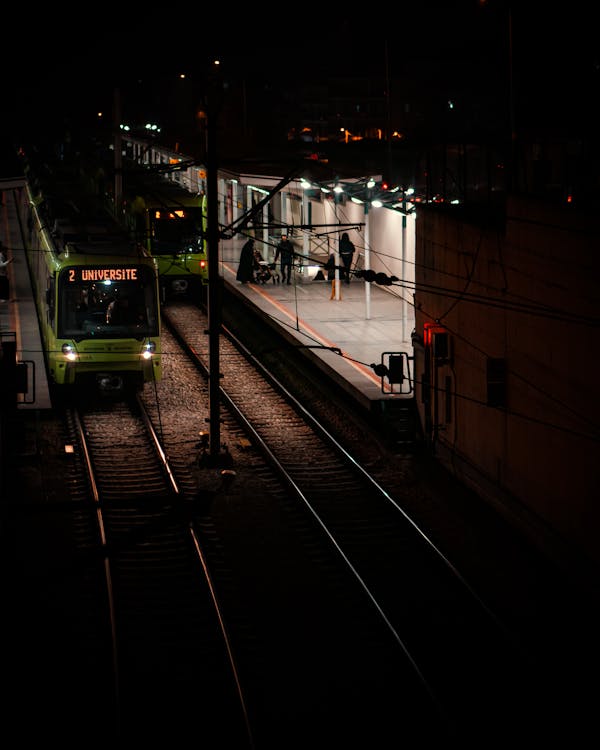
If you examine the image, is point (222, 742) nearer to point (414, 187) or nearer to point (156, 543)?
point (156, 543)

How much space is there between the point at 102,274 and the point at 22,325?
7550 mm

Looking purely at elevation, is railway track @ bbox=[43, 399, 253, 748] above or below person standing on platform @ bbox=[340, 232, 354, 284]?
below

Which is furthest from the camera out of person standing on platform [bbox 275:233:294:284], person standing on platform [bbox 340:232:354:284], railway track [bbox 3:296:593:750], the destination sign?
person standing on platform [bbox 275:233:294:284]

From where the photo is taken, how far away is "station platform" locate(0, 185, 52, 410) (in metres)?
20.3

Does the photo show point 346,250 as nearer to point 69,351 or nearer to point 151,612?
point 69,351

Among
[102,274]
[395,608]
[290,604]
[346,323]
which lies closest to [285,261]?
[346,323]

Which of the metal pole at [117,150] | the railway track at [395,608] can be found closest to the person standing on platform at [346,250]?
the metal pole at [117,150]

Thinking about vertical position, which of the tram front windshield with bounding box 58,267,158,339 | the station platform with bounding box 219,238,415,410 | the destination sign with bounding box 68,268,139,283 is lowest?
the station platform with bounding box 219,238,415,410

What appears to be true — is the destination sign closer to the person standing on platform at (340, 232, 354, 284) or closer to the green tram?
the green tram

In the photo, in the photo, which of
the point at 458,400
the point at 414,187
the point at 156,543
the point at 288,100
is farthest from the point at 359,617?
the point at 288,100

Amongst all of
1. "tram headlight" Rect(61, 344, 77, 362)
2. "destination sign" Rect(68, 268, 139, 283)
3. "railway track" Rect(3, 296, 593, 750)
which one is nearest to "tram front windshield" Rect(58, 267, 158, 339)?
"destination sign" Rect(68, 268, 139, 283)

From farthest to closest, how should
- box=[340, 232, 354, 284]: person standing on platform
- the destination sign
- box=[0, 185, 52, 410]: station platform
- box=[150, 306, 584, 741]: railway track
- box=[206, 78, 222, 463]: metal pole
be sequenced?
box=[340, 232, 354, 284]: person standing on platform
box=[0, 185, 52, 410]: station platform
the destination sign
box=[206, 78, 222, 463]: metal pole
box=[150, 306, 584, 741]: railway track

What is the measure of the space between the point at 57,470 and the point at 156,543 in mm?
3524

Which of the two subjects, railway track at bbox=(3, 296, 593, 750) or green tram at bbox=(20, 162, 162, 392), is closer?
railway track at bbox=(3, 296, 593, 750)
